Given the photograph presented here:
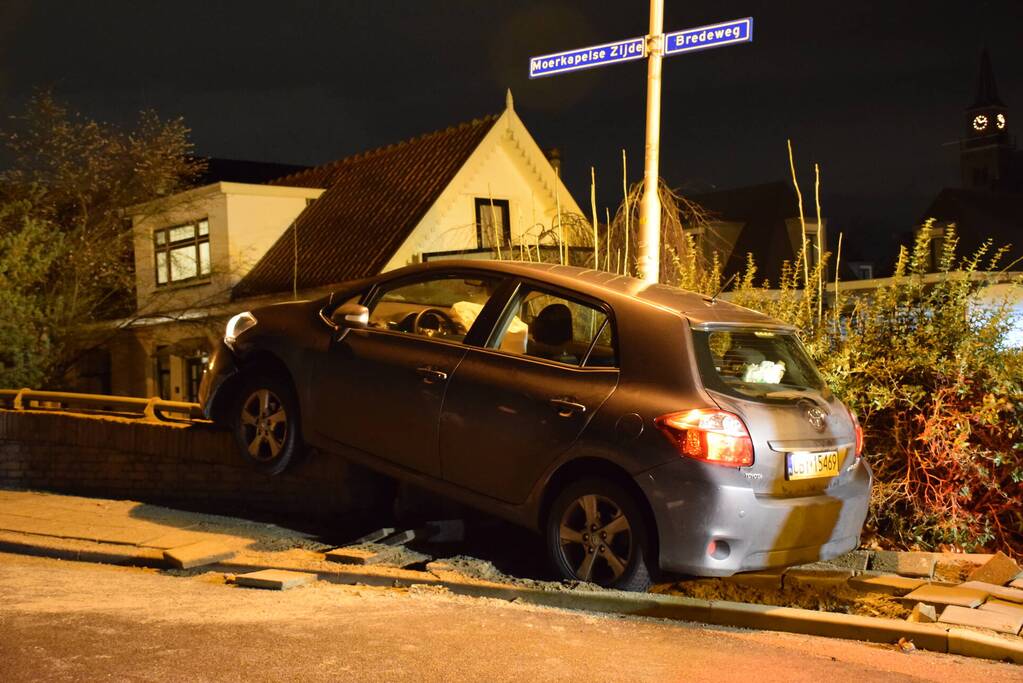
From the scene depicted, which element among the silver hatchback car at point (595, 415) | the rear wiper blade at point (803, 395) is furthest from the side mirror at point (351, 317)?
the rear wiper blade at point (803, 395)

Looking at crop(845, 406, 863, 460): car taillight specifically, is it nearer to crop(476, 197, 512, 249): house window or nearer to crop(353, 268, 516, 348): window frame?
crop(353, 268, 516, 348): window frame

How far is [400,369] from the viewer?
7602 mm

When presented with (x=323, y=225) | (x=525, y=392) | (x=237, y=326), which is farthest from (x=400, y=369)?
(x=323, y=225)

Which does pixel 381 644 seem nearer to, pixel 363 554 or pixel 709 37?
pixel 363 554

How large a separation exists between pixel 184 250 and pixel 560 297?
2337cm

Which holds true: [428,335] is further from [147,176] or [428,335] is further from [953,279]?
[147,176]

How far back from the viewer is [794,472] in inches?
257

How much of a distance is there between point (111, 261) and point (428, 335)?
20285 millimetres

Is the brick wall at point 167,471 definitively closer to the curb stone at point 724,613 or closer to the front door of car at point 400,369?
the front door of car at point 400,369

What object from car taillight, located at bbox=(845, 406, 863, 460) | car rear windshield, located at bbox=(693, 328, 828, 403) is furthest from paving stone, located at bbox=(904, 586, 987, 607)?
car rear windshield, located at bbox=(693, 328, 828, 403)

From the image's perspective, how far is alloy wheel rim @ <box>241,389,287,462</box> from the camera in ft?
27.8

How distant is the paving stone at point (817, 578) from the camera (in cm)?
710

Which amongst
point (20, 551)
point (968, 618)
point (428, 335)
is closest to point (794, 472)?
point (968, 618)

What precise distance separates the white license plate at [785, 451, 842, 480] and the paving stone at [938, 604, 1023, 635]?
0.96 meters
